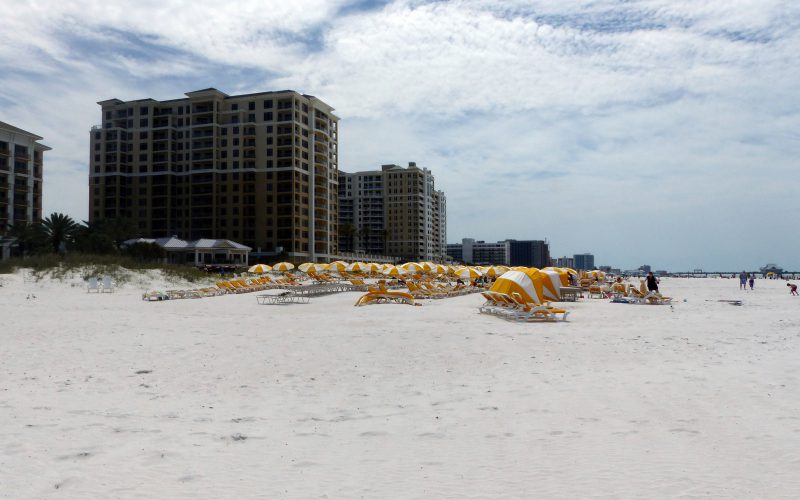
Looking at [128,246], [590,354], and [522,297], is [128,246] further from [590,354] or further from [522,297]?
[590,354]

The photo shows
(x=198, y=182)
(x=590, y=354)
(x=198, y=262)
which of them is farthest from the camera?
(x=198, y=182)

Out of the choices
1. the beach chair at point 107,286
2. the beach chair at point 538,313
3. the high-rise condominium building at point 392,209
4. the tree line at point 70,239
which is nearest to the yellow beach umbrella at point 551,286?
the beach chair at point 538,313

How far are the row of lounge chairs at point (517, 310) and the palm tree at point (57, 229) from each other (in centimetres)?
4362

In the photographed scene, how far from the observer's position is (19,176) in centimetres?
6831

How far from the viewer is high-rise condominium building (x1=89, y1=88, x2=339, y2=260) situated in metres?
81.8

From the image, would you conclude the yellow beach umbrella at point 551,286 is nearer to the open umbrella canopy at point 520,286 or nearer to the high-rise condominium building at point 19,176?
the open umbrella canopy at point 520,286

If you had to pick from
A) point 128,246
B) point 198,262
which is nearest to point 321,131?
point 198,262

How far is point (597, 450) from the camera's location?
484 cm

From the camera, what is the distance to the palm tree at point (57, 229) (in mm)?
47781

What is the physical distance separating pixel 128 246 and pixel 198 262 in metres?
15.4

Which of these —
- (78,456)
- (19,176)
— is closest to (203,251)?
(19,176)

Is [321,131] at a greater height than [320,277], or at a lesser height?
greater

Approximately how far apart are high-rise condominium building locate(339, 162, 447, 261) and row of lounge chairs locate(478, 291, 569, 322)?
118210 millimetres

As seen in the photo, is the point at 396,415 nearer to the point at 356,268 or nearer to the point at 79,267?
the point at 79,267
